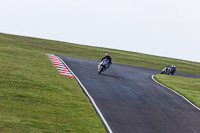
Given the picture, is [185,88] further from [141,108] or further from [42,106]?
[42,106]

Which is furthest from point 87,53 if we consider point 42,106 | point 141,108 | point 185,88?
point 42,106

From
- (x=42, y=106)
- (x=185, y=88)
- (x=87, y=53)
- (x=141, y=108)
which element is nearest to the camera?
(x=42, y=106)

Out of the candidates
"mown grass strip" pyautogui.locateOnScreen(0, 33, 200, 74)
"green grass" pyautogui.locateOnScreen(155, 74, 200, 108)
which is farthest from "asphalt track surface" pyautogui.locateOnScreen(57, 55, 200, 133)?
"mown grass strip" pyautogui.locateOnScreen(0, 33, 200, 74)

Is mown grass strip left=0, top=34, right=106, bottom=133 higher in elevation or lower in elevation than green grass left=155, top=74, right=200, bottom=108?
higher

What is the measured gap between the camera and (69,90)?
55.5ft

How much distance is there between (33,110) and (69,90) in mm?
5016

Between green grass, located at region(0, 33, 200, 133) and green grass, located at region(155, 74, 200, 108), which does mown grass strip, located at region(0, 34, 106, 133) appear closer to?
green grass, located at region(0, 33, 200, 133)

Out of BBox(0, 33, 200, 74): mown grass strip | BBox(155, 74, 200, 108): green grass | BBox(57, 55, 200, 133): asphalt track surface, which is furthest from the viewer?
BBox(0, 33, 200, 74): mown grass strip

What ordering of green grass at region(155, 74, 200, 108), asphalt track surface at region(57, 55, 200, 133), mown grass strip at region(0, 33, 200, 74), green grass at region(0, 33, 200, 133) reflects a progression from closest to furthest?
green grass at region(0, 33, 200, 133)
asphalt track surface at region(57, 55, 200, 133)
green grass at region(155, 74, 200, 108)
mown grass strip at region(0, 33, 200, 74)

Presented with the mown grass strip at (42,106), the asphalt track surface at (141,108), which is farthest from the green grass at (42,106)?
the asphalt track surface at (141,108)

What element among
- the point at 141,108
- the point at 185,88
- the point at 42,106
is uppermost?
the point at 42,106

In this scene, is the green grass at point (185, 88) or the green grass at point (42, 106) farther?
the green grass at point (185, 88)

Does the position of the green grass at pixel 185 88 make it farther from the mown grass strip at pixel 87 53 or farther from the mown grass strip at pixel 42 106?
the mown grass strip at pixel 87 53

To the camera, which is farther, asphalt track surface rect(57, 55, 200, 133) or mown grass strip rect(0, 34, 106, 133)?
asphalt track surface rect(57, 55, 200, 133)
